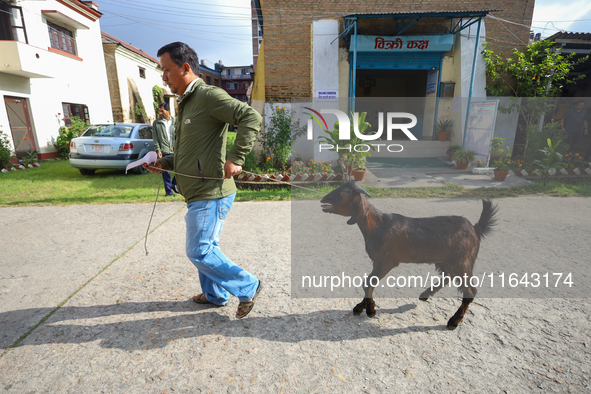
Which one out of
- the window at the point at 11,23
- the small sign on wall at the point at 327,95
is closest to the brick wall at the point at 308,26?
the small sign on wall at the point at 327,95

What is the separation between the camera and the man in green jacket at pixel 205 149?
2.19m

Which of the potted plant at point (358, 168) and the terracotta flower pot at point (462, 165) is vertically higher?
the potted plant at point (358, 168)

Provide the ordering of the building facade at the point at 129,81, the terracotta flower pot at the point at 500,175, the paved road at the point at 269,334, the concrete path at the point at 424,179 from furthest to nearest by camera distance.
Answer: the building facade at the point at 129,81, the terracotta flower pot at the point at 500,175, the concrete path at the point at 424,179, the paved road at the point at 269,334

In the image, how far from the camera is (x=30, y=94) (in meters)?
12.3

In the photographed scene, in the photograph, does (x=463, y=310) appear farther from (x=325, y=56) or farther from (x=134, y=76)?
(x=134, y=76)

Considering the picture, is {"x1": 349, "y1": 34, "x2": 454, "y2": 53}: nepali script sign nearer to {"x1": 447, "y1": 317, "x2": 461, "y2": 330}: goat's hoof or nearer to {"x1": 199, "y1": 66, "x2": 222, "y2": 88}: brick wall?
{"x1": 447, "y1": 317, "x2": 461, "y2": 330}: goat's hoof

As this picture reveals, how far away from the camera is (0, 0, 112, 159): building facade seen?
1136 cm

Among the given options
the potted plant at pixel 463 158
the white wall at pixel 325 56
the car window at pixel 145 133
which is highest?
the white wall at pixel 325 56

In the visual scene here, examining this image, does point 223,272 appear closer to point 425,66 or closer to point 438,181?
point 438,181

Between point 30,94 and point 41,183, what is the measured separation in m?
6.64

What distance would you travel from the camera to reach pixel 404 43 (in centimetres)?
1030

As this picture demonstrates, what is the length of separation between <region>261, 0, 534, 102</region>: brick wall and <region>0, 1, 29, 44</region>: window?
31.3ft

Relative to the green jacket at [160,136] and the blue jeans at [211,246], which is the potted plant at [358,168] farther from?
the green jacket at [160,136]

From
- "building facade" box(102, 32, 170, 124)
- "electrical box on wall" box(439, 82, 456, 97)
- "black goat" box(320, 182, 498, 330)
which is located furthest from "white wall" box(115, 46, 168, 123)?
"black goat" box(320, 182, 498, 330)
